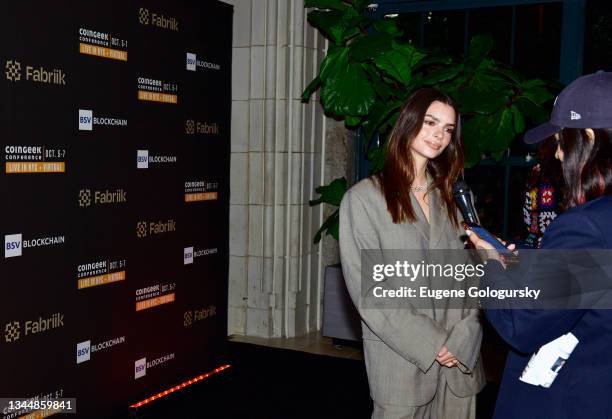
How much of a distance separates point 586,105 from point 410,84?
3076 mm

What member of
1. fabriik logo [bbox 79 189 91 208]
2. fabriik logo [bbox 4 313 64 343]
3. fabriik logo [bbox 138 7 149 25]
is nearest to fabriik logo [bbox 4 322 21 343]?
fabriik logo [bbox 4 313 64 343]

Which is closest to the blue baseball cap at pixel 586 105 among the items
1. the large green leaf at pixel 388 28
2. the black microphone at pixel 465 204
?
the black microphone at pixel 465 204

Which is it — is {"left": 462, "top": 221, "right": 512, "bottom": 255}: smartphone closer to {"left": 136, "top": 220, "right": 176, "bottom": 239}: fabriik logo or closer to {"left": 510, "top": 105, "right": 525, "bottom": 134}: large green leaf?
{"left": 136, "top": 220, "right": 176, "bottom": 239}: fabriik logo

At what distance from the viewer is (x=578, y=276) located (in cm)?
139

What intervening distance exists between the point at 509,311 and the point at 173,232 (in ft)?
9.20

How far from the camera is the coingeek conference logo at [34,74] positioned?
294 centimetres

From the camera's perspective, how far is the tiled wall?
5.31 meters

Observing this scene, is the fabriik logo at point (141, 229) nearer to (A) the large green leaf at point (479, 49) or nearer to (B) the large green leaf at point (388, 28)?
(B) the large green leaf at point (388, 28)

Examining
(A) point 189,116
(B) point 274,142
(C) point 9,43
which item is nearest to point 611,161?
(C) point 9,43

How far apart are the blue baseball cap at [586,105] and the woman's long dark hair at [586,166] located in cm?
2

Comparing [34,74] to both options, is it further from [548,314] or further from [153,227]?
[548,314]

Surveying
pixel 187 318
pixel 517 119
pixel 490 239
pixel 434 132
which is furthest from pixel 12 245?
pixel 517 119

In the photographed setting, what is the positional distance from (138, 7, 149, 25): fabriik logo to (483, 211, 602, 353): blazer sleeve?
9.07 feet

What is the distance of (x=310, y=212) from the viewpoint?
5.55 metres
